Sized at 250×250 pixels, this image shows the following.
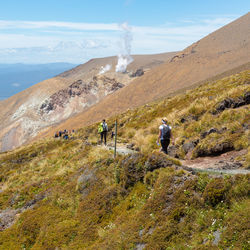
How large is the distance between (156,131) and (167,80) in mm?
60125

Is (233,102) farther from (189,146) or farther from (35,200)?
(35,200)

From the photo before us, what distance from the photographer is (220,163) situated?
8.87 metres

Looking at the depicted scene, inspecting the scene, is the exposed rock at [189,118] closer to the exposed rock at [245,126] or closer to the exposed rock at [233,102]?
the exposed rock at [233,102]

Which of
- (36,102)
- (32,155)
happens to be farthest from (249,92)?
(36,102)

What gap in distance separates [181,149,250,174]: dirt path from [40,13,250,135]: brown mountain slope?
47.7 meters

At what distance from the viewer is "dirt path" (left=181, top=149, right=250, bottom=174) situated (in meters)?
8.12

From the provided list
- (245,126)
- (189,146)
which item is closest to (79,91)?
(189,146)

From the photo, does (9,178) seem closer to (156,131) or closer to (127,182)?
(156,131)

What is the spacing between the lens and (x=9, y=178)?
1541cm

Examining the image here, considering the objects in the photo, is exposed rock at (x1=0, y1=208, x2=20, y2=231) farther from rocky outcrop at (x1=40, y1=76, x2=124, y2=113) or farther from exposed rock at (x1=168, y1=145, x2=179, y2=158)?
rocky outcrop at (x1=40, y1=76, x2=124, y2=113)

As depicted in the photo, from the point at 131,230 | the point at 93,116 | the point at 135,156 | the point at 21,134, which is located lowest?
the point at 21,134

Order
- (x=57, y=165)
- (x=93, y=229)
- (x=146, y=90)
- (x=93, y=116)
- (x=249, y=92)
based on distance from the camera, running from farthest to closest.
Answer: (x=146, y=90) → (x=93, y=116) → (x=57, y=165) → (x=249, y=92) → (x=93, y=229)

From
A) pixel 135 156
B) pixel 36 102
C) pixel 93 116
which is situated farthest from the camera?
pixel 36 102

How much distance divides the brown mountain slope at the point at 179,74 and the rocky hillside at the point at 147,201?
150 ft
